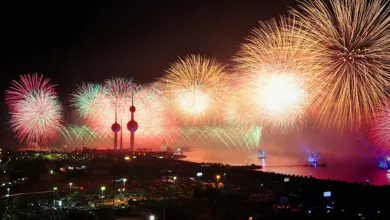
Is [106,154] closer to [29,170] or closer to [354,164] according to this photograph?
[29,170]

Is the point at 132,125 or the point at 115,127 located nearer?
the point at 132,125

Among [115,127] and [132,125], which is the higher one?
[132,125]

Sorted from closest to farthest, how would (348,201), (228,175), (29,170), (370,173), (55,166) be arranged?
(348,201)
(29,170)
(228,175)
(55,166)
(370,173)

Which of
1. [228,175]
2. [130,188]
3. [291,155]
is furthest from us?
[291,155]

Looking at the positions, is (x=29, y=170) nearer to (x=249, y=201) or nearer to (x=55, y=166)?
(x=55, y=166)

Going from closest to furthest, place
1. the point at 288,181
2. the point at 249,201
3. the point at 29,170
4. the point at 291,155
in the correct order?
the point at 249,201 < the point at 288,181 < the point at 29,170 < the point at 291,155

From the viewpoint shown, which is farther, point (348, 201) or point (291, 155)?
point (291, 155)

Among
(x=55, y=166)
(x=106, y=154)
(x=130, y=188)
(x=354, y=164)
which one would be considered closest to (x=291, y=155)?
(x=354, y=164)

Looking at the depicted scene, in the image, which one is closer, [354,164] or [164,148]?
[354,164]

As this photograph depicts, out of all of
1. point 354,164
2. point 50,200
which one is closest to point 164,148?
point 354,164
